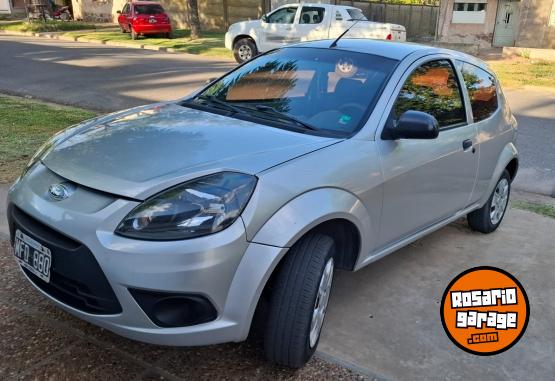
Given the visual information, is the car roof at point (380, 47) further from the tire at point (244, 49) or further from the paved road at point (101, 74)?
the tire at point (244, 49)

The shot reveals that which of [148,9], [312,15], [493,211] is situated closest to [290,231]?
[493,211]

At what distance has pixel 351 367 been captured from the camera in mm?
2807

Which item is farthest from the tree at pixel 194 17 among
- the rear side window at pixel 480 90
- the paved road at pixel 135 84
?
the rear side window at pixel 480 90

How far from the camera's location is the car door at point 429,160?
3215 mm

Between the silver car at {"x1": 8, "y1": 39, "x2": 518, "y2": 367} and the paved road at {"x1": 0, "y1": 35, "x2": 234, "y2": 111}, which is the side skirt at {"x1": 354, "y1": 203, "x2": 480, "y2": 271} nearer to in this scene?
the silver car at {"x1": 8, "y1": 39, "x2": 518, "y2": 367}

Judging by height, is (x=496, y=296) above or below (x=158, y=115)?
below

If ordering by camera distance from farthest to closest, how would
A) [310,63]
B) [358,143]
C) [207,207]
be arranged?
[310,63]
[358,143]
[207,207]

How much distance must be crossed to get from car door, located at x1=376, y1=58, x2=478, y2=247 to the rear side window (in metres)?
0.14

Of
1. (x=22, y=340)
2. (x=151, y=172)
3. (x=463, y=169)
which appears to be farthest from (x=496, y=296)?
(x=22, y=340)

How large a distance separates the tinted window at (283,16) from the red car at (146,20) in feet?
32.1

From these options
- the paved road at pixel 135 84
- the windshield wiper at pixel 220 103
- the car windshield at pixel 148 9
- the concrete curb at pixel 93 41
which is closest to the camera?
the windshield wiper at pixel 220 103

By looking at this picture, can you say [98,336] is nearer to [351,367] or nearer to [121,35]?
[351,367]

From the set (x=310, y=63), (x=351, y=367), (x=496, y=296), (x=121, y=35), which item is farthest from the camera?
(x=121, y=35)

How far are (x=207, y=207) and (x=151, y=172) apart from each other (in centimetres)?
35
